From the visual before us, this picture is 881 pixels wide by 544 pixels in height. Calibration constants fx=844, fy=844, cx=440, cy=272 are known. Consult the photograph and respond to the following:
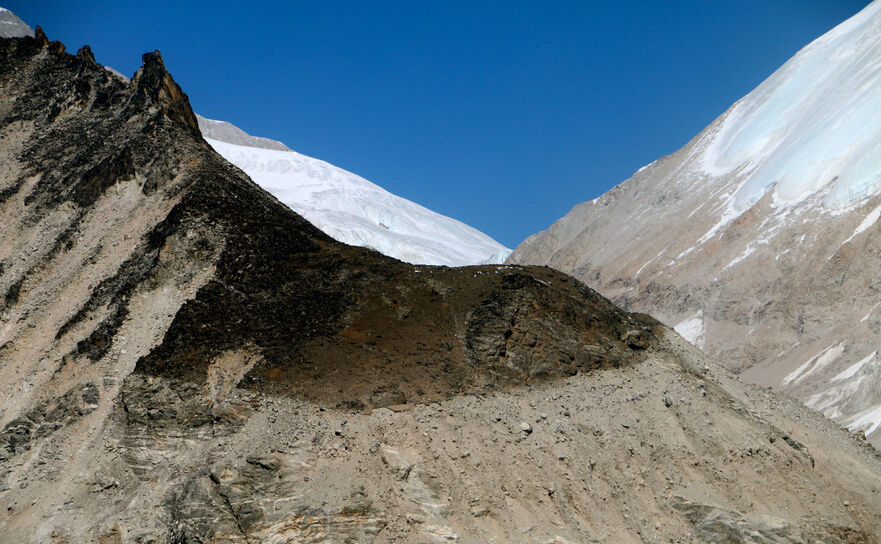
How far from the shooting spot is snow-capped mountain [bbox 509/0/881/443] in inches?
2221

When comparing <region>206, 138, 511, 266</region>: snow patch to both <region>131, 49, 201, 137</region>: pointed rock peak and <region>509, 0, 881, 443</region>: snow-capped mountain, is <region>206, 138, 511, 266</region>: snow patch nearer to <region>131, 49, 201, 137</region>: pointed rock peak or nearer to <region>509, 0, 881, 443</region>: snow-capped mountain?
<region>509, 0, 881, 443</region>: snow-capped mountain

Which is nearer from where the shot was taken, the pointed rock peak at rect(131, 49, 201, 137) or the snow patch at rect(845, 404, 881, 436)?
the pointed rock peak at rect(131, 49, 201, 137)

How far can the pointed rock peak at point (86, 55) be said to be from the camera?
107 ft

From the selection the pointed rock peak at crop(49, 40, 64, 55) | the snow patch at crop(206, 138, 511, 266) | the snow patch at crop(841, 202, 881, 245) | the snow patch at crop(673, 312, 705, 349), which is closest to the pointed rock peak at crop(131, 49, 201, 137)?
the pointed rock peak at crop(49, 40, 64, 55)

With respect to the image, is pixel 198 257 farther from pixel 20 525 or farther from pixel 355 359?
pixel 20 525

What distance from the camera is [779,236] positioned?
2699 inches

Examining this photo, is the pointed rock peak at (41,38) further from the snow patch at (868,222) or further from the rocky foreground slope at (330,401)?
the snow patch at (868,222)

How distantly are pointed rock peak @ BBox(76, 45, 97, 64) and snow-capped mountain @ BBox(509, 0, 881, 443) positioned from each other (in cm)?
3998

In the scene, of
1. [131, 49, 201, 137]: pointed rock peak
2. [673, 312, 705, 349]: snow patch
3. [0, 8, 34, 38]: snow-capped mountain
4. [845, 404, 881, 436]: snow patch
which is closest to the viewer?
[131, 49, 201, 137]: pointed rock peak

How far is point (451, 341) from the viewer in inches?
890

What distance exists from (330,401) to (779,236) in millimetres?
57665

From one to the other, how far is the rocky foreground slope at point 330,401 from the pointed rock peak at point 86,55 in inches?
291

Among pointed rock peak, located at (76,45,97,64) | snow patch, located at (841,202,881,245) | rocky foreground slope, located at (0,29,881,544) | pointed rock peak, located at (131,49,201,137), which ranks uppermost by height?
snow patch, located at (841,202,881,245)

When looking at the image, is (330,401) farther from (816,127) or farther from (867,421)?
(816,127)
